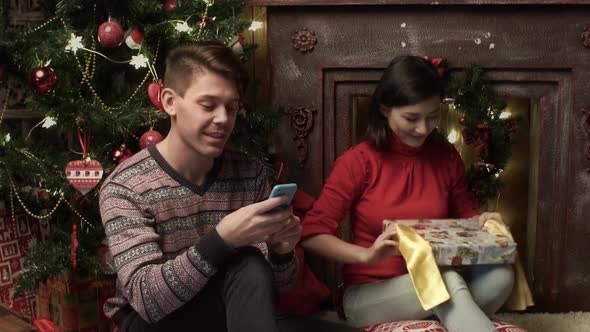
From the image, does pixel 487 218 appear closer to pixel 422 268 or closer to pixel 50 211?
pixel 422 268

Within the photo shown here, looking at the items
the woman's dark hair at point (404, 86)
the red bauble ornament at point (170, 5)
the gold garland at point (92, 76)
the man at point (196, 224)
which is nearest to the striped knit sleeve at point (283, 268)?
the man at point (196, 224)

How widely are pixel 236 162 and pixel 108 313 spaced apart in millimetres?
474

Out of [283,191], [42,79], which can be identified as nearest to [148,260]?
[283,191]

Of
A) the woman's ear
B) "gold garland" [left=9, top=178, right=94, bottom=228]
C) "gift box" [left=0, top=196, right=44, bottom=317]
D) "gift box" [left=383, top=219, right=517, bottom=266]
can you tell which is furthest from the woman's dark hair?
"gift box" [left=0, top=196, right=44, bottom=317]

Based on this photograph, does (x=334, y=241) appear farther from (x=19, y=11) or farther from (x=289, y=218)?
(x=19, y=11)

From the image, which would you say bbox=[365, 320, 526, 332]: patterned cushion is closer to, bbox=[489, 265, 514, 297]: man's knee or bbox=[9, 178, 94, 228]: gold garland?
bbox=[489, 265, 514, 297]: man's knee

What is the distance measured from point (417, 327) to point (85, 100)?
1.13 meters

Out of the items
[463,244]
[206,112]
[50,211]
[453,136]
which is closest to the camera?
[206,112]

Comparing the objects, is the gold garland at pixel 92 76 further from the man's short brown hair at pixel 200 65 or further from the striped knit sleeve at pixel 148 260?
the striped knit sleeve at pixel 148 260

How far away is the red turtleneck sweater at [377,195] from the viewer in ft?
6.35

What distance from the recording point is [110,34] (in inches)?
71.4

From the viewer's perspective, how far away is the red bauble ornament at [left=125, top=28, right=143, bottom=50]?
6.24 feet

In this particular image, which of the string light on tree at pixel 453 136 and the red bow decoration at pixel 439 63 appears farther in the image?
the string light on tree at pixel 453 136

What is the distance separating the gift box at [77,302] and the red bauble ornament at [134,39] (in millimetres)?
687
